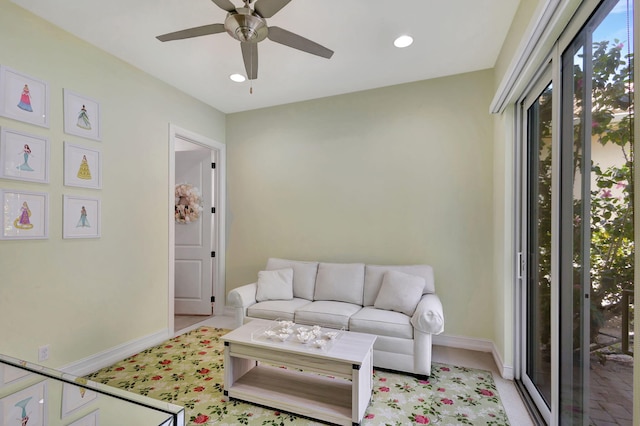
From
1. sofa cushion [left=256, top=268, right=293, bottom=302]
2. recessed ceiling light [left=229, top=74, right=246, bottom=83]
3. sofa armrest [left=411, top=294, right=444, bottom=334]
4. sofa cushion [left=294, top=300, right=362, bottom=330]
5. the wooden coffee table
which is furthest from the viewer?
sofa cushion [left=256, top=268, right=293, bottom=302]

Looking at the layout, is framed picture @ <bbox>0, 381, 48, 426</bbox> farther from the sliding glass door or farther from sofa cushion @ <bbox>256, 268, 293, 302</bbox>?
the sliding glass door

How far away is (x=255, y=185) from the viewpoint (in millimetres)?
4148

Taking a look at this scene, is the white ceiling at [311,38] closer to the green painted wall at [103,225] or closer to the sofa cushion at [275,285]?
the green painted wall at [103,225]

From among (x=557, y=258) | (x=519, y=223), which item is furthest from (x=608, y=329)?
(x=519, y=223)

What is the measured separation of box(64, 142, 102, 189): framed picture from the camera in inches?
97.8

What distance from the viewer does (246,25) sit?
69.3 inches

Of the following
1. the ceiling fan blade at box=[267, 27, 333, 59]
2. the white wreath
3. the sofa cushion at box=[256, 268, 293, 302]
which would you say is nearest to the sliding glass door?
the ceiling fan blade at box=[267, 27, 333, 59]

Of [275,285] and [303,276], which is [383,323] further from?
[275,285]

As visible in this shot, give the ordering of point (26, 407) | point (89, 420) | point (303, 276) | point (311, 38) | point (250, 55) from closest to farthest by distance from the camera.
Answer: point (89, 420)
point (26, 407)
point (250, 55)
point (311, 38)
point (303, 276)

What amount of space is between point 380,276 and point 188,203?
2.88m

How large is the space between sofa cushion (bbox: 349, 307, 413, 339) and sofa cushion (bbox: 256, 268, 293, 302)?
90 centimetres

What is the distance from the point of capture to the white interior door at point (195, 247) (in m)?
4.27

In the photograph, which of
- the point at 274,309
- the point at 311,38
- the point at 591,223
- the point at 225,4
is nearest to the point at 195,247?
the point at 274,309

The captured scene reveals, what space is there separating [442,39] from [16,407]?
360cm
